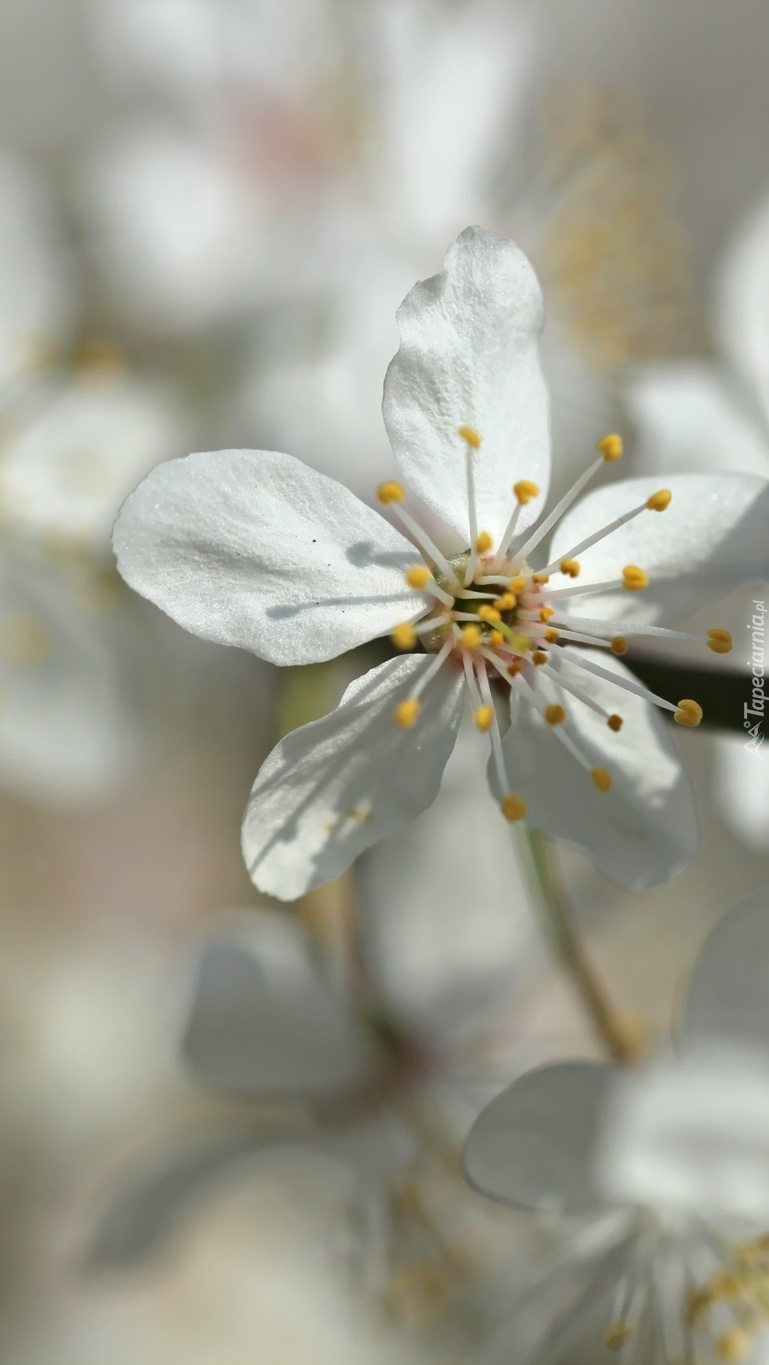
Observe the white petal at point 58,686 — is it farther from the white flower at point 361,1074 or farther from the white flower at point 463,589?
the white flower at point 463,589

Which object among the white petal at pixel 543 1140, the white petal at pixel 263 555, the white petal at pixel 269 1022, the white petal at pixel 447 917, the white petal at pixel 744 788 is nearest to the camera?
the white petal at pixel 263 555

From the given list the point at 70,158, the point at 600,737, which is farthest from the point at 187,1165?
the point at 70,158

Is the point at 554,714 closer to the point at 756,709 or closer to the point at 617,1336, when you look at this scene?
the point at 756,709

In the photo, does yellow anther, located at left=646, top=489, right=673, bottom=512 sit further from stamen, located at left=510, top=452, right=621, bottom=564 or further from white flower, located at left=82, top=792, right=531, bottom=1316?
white flower, located at left=82, top=792, right=531, bottom=1316

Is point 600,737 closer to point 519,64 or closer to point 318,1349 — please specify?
point 519,64

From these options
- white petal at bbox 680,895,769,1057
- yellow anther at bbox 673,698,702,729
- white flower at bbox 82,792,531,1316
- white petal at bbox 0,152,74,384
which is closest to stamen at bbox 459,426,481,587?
yellow anther at bbox 673,698,702,729

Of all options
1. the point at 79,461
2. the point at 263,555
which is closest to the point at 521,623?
the point at 263,555

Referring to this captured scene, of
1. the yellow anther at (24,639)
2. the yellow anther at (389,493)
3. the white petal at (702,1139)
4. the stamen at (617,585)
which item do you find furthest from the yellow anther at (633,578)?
the yellow anther at (24,639)
